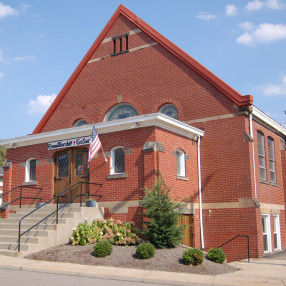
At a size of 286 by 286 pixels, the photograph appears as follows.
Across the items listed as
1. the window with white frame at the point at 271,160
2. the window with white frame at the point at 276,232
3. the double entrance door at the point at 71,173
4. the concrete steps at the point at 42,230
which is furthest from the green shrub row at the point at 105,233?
the window with white frame at the point at 271,160

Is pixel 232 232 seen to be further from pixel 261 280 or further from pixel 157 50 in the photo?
pixel 157 50

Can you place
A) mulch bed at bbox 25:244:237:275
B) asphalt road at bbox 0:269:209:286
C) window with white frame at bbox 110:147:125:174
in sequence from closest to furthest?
asphalt road at bbox 0:269:209:286, mulch bed at bbox 25:244:237:275, window with white frame at bbox 110:147:125:174

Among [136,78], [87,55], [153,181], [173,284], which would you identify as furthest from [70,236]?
[87,55]

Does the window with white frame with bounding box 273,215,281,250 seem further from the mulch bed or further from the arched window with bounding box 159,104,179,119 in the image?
the mulch bed

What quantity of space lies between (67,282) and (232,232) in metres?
9.19

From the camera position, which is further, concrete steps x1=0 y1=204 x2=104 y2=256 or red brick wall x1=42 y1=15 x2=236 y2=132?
red brick wall x1=42 y1=15 x2=236 y2=132

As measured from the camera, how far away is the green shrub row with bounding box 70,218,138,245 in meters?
14.1

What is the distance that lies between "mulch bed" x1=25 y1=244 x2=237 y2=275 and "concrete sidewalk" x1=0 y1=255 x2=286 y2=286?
347mm

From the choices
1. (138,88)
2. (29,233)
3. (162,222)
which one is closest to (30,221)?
(29,233)

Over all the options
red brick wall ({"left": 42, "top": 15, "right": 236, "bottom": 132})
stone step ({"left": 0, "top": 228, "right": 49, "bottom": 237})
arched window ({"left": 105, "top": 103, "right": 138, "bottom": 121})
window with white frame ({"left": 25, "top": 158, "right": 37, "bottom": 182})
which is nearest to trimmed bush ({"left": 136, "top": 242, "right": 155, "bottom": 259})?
stone step ({"left": 0, "top": 228, "right": 49, "bottom": 237})

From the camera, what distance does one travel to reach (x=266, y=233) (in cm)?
1797

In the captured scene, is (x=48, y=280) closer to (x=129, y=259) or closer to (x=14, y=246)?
(x=129, y=259)

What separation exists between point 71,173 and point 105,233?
418 centimetres

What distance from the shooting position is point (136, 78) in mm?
20766
